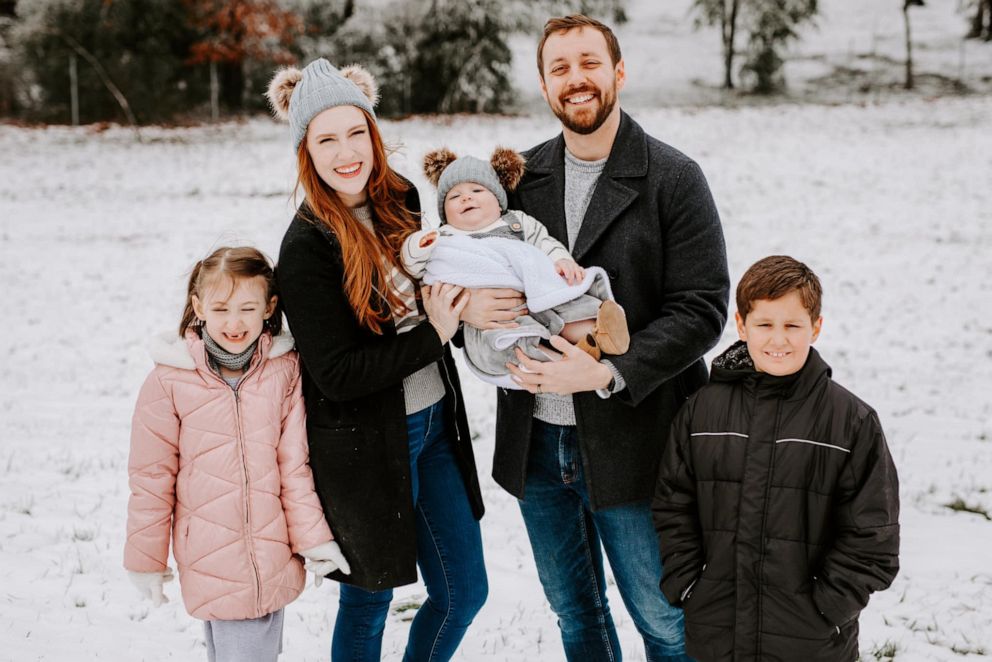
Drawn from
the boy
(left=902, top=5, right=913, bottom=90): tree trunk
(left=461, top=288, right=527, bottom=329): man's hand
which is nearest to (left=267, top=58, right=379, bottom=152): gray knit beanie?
(left=461, top=288, right=527, bottom=329): man's hand

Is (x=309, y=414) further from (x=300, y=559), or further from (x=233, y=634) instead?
(x=233, y=634)

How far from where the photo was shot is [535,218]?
2.49 m

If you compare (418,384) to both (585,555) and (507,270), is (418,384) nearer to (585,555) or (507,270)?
(507,270)

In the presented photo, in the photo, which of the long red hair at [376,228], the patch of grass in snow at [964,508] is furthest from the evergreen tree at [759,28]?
the long red hair at [376,228]

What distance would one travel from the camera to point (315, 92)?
2.29m

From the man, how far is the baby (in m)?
0.06

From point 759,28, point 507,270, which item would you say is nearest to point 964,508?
point 507,270

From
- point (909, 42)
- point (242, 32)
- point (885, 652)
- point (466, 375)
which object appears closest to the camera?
point (885, 652)

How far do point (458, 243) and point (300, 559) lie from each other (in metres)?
1.03

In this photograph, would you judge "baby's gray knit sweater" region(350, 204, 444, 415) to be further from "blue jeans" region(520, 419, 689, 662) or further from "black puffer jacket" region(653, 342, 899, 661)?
"black puffer jacket" region(653, 342, 899, 661)

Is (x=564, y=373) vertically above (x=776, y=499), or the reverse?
(x=564, y=373)

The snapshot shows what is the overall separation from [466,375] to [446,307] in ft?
16.8

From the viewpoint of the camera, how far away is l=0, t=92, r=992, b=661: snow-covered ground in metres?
3.56

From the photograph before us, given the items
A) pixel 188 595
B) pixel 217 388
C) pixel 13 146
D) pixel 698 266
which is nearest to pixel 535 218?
pixel 698 266
